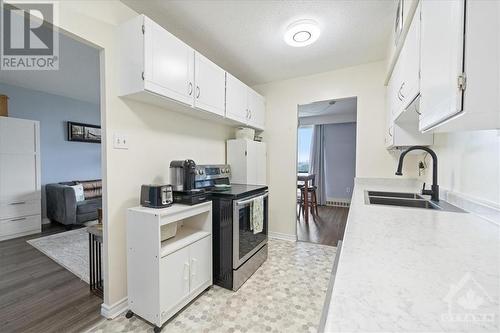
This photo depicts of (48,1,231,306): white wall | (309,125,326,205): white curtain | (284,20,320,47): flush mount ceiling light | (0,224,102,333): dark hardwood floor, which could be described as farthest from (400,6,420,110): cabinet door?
(309,125,326,205): white curtain

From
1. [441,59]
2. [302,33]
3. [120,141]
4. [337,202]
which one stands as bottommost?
[337,202]

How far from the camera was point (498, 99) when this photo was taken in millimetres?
598

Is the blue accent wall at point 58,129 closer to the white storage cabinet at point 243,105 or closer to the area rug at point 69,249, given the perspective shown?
the area rug at point 69,249

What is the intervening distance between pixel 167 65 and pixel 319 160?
5064 mm

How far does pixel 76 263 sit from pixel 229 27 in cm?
309

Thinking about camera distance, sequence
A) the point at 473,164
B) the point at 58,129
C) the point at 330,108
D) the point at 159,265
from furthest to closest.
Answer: the point at 330,108 → the point at 58,129 → the point at 159,265 → the point at 473,164

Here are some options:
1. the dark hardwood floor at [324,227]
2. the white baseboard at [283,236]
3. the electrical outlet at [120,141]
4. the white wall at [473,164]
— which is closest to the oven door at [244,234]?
the white baseboard at [283,236]

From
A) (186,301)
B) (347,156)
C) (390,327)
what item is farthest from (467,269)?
(347,156)

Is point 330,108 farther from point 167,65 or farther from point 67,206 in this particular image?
point 67,206

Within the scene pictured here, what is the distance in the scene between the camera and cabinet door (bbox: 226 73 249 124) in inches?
97.0

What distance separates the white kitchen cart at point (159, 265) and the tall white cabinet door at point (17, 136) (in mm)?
3258

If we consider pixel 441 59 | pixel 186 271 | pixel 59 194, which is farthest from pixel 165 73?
pixel 59 194

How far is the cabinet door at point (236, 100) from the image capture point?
2.46 m

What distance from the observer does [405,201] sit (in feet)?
5.51
